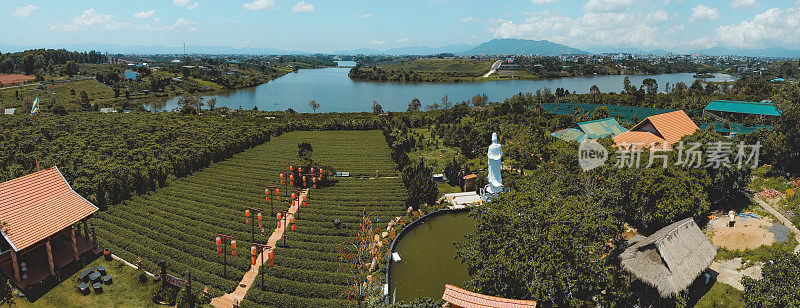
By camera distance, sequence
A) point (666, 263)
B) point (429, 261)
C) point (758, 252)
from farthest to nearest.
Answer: point (429, 261), point (758, 252), point (666, 263)

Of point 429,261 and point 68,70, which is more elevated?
point 68,70

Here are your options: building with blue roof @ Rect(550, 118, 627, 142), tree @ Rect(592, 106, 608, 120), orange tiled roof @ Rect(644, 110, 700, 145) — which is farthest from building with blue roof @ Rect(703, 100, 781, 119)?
building with blue roof @ Rect(550, 118, 627, 142)

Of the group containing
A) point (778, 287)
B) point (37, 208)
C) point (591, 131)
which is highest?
point (591, 131)

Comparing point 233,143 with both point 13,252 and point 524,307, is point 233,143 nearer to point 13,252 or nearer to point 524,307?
point 13,252

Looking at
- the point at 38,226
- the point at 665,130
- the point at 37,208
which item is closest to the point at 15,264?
the point at 38,226

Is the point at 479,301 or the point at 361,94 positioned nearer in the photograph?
the point at 479,301

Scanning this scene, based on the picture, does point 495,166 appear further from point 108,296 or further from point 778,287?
point 108,296

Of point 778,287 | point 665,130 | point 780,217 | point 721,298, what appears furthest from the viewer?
point 665,130

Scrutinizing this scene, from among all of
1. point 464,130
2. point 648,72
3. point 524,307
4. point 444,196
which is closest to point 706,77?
point 648,72
